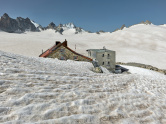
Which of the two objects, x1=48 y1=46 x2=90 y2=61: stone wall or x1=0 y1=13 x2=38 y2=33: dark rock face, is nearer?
x1=48 y1=46 x2=90 y2=61: stone wall

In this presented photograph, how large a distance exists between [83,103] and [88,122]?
770 millimetres

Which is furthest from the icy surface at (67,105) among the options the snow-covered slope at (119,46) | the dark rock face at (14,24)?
the dark rock face at (14,24)

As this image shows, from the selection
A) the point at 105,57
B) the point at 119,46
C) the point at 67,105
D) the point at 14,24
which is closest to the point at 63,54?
the point at 105,57

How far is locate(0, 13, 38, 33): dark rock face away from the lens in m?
143

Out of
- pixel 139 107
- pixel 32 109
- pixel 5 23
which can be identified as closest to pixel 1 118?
pixel 32 109

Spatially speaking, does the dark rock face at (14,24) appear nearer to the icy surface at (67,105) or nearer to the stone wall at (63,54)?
the stone wall at (63,54)

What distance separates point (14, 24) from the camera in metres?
157

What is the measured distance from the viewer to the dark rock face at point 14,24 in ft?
468

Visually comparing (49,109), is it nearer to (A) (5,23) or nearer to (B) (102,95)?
(B) (102,95)

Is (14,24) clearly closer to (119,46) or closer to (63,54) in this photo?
(119,46)

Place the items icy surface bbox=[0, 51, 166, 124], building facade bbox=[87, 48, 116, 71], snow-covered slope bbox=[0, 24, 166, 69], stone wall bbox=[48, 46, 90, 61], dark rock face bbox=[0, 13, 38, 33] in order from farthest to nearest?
dark rock face bbox=[0, 13, 38, 33] → snow-covered slope bbox=[0, 24, 166, 69] → building facade bbox=[87, 48, 116, 71] → stone wall bbox=[48, 46, 90, 61] → icy surface bbox=[0, 51, 166, 124]

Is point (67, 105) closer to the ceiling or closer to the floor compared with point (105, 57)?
closer to the floor

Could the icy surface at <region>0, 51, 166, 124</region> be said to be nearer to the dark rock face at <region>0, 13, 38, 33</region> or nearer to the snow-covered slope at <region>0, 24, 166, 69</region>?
the snow-covered slope at <region>0, 24, 166, 69</region>

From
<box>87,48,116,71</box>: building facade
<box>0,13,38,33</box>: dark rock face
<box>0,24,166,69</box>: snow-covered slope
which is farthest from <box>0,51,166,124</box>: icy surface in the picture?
<box>0,13,38,33</box>: dark rock face
